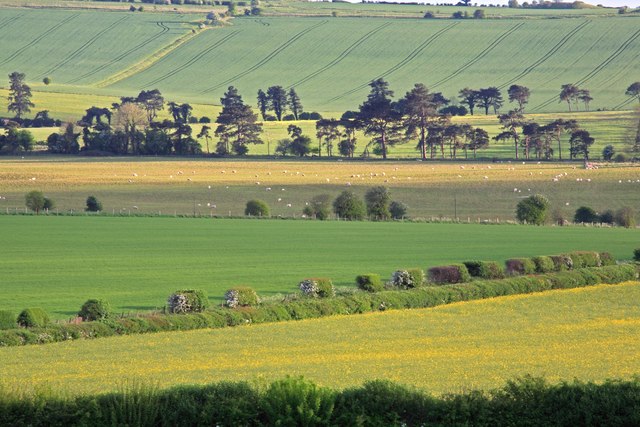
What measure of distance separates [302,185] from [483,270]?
51.9 m

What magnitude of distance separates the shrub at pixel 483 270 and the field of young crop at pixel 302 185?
34.8 meters

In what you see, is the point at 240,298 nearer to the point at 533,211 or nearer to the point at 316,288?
the point at 316,288

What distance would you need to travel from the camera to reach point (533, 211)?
261ft

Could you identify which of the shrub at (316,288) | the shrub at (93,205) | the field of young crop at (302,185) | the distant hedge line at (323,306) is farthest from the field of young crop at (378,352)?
the shrub at (93,205)

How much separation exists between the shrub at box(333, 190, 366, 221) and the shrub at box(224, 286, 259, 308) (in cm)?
4309

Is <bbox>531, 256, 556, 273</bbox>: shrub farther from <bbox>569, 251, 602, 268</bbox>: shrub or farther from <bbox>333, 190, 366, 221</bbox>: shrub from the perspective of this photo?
<bbox>333, 190, 366, 221</bbox>: shrub

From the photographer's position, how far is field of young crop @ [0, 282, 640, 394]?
26.1m

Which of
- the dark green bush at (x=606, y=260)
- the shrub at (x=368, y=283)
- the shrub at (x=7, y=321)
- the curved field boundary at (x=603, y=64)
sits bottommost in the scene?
the dark green bush at (x=606, y=260)

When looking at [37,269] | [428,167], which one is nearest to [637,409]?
[37,269]

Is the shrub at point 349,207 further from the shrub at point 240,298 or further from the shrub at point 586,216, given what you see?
the shrub at point 240,298

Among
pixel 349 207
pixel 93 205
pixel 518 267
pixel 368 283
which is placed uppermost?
pixel 93 205

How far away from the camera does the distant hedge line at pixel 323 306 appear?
34000mm

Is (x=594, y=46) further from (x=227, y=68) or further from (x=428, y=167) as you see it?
(x=428, y=167)

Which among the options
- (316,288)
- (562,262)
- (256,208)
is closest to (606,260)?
(562,262)
